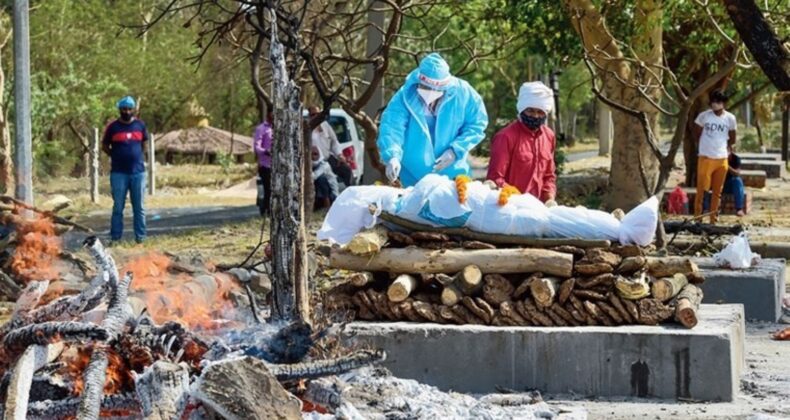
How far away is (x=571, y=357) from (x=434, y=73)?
239 centimetres

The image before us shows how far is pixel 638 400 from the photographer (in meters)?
9.03

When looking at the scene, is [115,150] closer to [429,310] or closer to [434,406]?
[429,310]

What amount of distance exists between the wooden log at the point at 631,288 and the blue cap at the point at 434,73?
212cm

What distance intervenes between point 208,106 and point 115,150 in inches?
1277

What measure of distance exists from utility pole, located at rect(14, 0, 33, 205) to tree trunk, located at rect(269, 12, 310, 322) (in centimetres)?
727

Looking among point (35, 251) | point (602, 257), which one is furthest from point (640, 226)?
point (35, 251)

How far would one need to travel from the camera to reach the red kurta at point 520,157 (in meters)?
11.1

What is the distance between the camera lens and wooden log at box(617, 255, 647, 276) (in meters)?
9.23

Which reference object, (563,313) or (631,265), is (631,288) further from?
(563,313)

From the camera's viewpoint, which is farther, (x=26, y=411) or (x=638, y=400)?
(x=638, y=400)

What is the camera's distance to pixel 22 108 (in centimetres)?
1510

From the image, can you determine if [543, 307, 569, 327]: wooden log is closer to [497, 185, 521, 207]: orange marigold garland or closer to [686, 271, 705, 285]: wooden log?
[497, 185, 521, 207]: orange marigold garland

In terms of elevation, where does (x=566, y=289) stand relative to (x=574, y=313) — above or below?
above

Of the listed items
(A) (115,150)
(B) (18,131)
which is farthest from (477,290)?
(A) (115,150)
